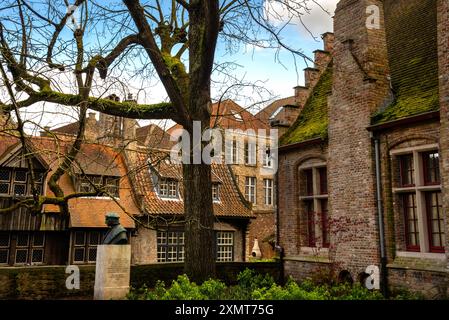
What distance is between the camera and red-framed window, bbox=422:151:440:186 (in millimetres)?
11273

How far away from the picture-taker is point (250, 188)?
39.2 m

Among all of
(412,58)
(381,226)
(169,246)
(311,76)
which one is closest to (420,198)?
(381,226)

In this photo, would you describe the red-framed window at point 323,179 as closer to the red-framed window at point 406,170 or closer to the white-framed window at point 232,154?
the red-framed window at point 406,170

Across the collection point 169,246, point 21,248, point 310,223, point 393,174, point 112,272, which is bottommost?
point 112,272

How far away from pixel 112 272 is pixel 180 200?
49.0ft

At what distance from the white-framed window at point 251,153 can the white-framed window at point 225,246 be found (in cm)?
1392

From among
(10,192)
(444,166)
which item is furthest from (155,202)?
(444,166)

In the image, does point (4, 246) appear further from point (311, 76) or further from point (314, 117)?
point (311, 76)

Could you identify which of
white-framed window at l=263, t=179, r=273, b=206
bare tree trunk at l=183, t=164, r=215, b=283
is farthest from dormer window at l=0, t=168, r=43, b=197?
white-framed window at l=263, t=179, r=273, b=206

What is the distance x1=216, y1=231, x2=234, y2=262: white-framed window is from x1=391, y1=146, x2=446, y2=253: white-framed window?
590 inches

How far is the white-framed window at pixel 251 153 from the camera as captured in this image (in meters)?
39.5

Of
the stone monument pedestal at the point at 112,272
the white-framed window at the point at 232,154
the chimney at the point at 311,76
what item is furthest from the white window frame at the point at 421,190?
the white-framed window at the point at 232,154

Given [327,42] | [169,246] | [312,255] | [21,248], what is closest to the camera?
[312,255]
